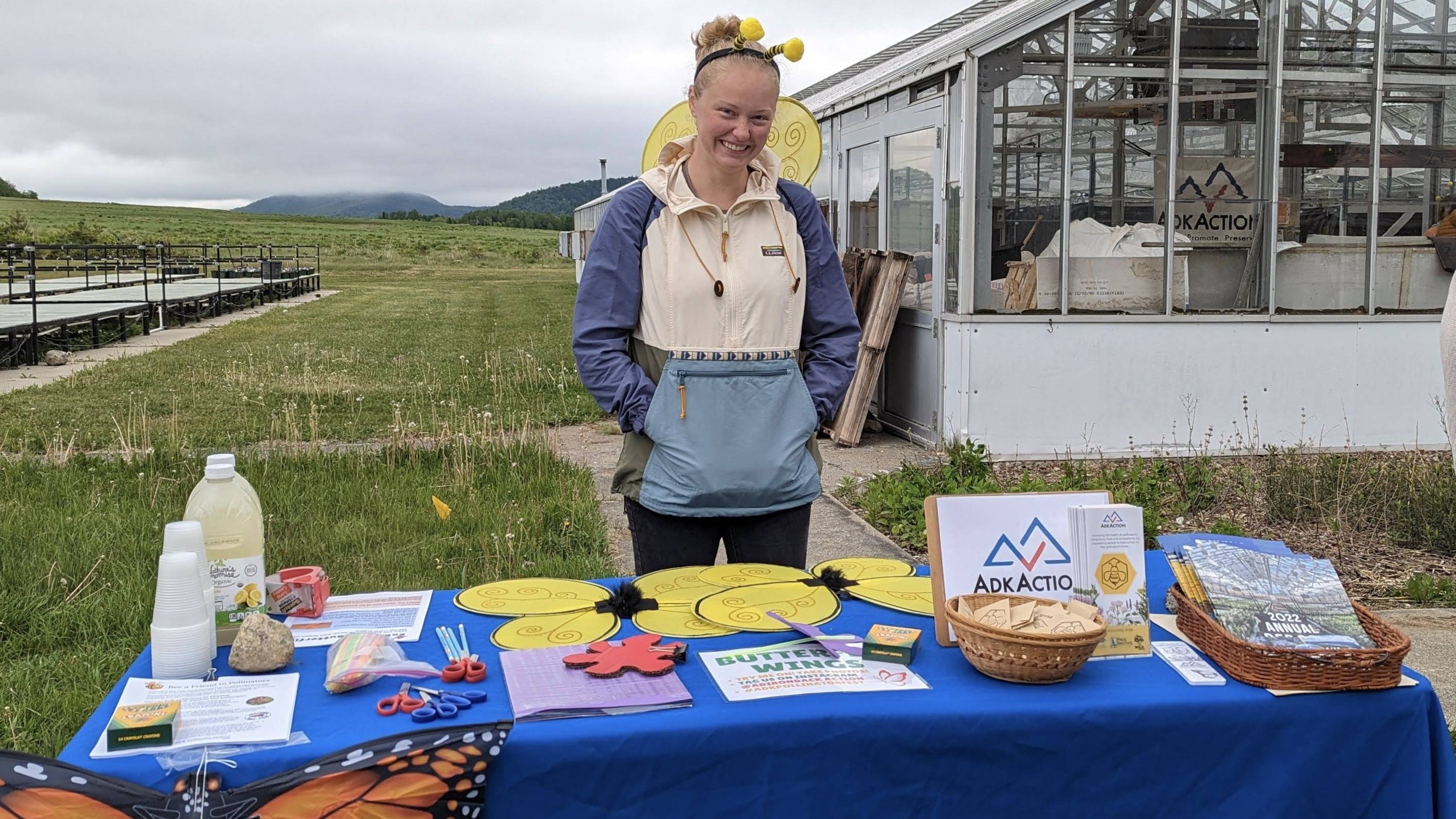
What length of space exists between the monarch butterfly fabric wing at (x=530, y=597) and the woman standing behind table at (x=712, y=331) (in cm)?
29

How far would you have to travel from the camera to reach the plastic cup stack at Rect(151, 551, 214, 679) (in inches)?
80.0

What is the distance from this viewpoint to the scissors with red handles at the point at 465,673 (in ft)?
6.89

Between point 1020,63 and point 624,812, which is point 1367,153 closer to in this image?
point 1020,63

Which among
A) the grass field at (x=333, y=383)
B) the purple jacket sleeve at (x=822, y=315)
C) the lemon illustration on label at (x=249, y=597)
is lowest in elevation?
the grass field at (x=333, y=383)

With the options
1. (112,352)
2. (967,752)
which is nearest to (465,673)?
(967,752)

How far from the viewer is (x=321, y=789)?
1.77 m

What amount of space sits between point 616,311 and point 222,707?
128cm

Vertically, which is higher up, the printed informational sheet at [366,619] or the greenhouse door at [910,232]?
the greenhouse door at [910,232]

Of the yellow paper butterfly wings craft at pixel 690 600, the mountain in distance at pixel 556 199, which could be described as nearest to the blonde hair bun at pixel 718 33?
the yellow paper butterfly wings craft at pixel 690 600

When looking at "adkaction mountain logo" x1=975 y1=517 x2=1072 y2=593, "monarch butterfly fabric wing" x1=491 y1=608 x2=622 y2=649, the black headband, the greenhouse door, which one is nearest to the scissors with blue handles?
"monarch butterfly fabric wing" x1=491 y1=608 x2=622 y2=649

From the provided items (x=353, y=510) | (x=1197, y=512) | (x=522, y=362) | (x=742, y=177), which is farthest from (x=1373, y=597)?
(x=522, y=362)

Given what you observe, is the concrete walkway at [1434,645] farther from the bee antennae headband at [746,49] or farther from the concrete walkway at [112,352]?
the concrete walkway at [112,352]

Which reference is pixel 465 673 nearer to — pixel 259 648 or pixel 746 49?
pixel 259 648

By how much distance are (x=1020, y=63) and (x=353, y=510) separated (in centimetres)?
508
